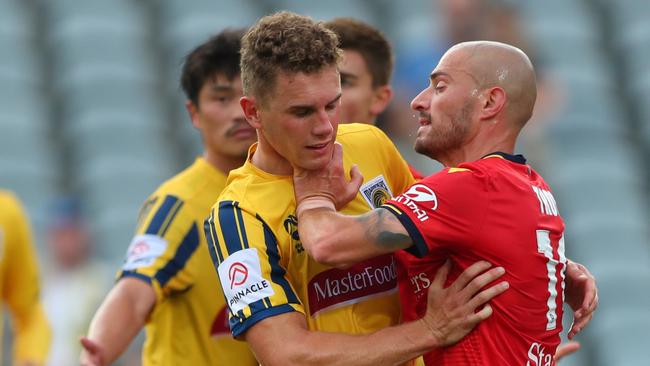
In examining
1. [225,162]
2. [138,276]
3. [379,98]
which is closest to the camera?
[138,276]

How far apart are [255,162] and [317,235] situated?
55 cm

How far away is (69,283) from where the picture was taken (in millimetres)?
9398

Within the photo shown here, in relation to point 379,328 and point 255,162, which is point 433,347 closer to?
point 379,328

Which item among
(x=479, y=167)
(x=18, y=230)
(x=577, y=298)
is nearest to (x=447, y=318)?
(x=479, y=167)

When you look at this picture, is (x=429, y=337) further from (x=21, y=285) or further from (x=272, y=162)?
(x=21, y=285)

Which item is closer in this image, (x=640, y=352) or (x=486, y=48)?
(x=486, y=48)

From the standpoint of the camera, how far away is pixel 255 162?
484 centimetres

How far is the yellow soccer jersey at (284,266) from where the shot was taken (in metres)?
4.53

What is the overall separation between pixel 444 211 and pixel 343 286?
527 mm

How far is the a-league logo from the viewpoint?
4.54 meters

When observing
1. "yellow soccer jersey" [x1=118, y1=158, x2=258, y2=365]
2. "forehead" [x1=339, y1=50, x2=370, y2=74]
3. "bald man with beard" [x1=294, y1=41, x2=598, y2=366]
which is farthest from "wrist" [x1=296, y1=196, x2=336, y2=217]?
"forehead" [x1=339, y1=50, x2=370, y2=74]

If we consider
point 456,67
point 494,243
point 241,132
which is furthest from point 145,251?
point 494,243

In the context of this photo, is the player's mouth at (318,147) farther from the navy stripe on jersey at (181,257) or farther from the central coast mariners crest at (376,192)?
the navy stripe on jersey at (181,257)

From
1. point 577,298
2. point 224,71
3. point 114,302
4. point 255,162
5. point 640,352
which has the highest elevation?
point 224,71
